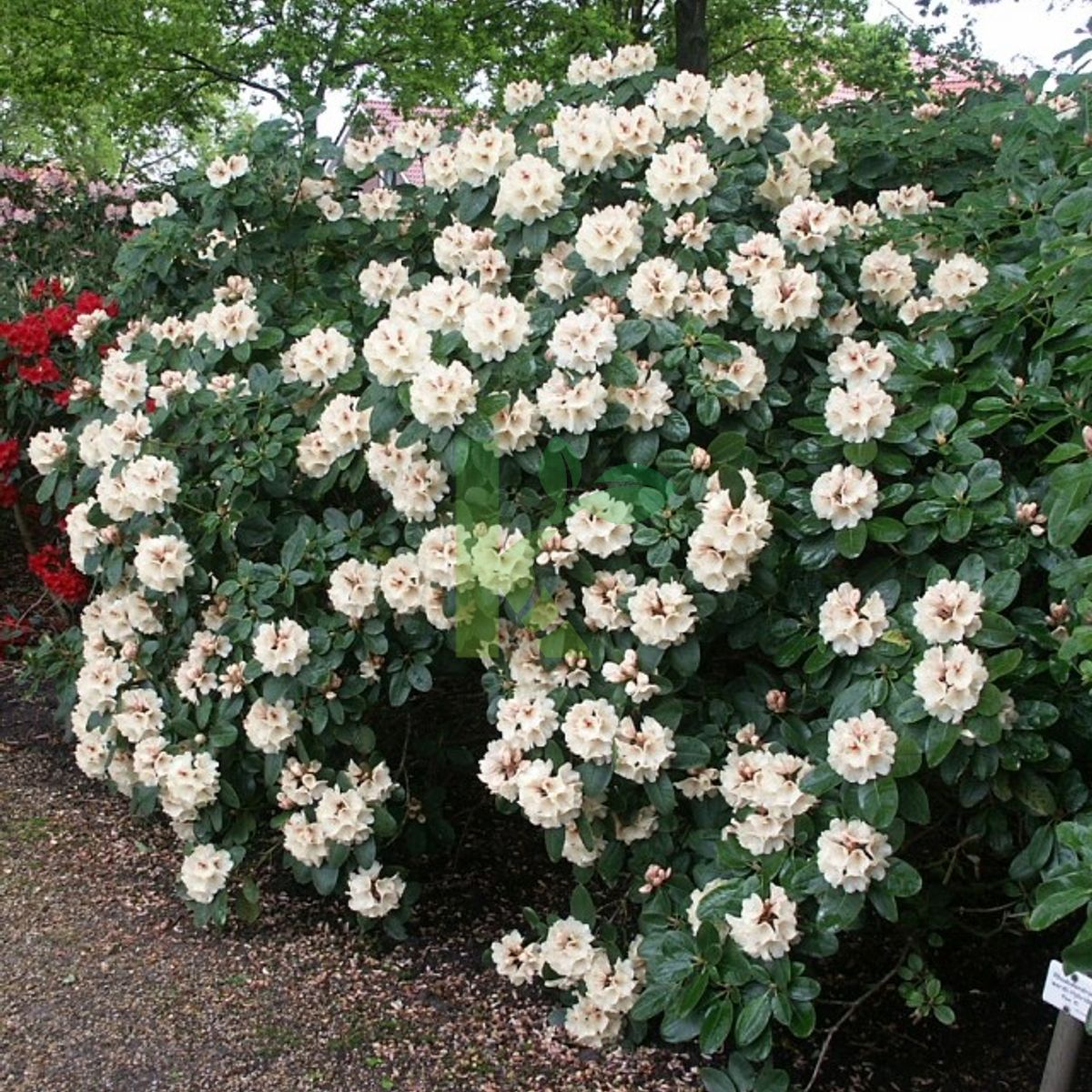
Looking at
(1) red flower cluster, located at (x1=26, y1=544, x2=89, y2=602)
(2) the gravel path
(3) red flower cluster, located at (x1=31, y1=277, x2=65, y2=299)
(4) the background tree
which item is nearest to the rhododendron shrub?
(2) the gravel path

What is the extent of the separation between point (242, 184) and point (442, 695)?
123 cm

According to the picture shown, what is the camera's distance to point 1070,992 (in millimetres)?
1673

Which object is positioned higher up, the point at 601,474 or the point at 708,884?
the point at 601,474

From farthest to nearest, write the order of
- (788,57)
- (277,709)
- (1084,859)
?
1. (788,57)
2. (277,709)
3. (1084,859)

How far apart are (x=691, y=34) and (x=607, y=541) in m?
5.25

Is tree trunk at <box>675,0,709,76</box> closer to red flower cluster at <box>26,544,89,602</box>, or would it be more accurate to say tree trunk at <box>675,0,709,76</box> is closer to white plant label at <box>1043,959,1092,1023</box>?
red flower cluster at <box>26,544,89,602</box>

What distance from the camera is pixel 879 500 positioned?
6.68 ft

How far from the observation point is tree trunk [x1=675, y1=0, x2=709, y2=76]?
6621mm

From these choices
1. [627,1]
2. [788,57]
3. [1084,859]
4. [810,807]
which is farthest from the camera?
[788,57]

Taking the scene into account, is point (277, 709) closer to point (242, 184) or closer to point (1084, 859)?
point (242, 184)

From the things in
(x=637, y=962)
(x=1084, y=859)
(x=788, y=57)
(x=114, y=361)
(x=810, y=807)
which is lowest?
(x=637, y=962)

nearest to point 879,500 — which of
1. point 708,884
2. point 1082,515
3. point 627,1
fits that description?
point 1082,515

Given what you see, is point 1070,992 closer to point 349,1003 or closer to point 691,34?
point 349,1003

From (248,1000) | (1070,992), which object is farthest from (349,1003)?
(1070,992)
